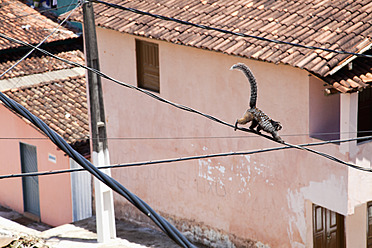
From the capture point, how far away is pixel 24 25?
1941cm

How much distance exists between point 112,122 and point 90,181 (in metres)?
1.74

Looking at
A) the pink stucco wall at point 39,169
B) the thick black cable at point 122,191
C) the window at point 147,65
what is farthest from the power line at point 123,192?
the pink stucco wall at point 39,169

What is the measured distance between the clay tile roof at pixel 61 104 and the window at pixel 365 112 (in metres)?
6.47

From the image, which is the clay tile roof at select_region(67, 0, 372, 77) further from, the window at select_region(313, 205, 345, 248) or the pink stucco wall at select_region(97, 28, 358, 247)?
the window at select_region(313, 205, 345, 248)

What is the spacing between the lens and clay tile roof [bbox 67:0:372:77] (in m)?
10.5

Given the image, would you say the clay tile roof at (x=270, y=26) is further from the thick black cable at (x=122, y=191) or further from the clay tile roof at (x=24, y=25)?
the thick black cable at (x=122, y=191)

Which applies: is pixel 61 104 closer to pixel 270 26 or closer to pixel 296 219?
pixel 270 26

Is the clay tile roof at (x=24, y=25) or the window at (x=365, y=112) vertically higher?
the clay tile roof at (x=24, y=25)

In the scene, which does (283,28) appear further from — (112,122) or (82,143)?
(82,143)

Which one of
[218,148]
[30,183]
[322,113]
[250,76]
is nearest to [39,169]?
[30,183]

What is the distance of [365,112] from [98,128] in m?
Answer: 4.85

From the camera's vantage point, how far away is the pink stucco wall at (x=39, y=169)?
15954 millimetres

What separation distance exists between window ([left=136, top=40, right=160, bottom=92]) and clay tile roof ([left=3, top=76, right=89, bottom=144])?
2257mm

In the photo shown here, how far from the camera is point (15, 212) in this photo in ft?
57.4
